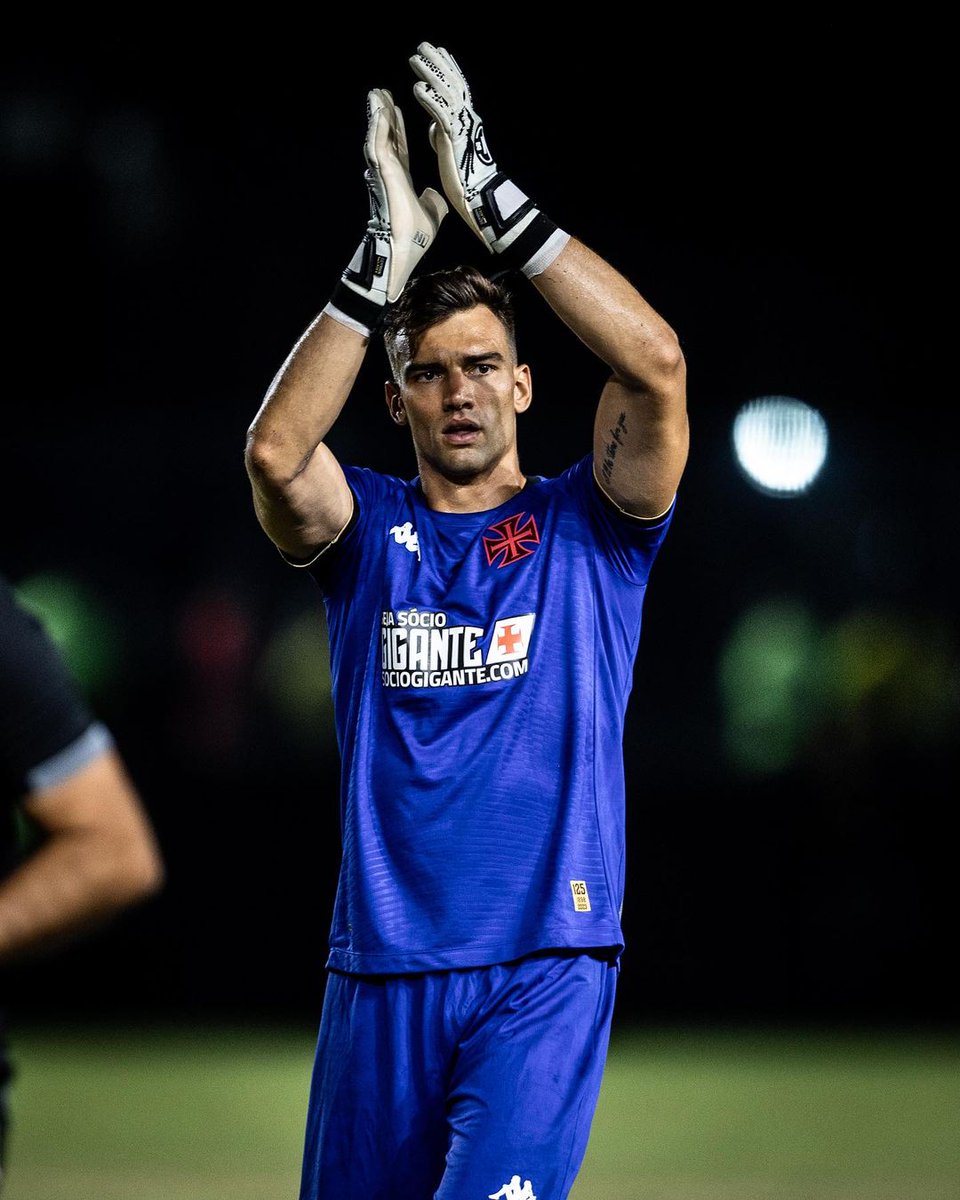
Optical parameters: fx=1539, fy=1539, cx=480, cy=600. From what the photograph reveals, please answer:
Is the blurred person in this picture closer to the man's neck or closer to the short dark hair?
the man's neck

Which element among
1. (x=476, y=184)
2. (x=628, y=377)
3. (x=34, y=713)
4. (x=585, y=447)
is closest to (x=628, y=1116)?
(x=585, y=447)

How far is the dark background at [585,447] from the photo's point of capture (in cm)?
1010

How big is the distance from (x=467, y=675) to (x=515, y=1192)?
104cm

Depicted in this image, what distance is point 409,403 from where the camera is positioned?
3670 mm

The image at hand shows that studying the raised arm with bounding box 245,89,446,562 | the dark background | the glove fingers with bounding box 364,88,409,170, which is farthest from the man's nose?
the dark background

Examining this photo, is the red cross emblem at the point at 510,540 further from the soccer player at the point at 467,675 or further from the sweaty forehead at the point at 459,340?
the sweaty forehead at the point at 459,340

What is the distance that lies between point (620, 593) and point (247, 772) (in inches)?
286

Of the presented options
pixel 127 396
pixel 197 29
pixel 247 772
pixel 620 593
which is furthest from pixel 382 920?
pixel 197 29

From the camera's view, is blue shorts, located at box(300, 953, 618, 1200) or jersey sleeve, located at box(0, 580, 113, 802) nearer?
jersey sleeve, located at box(0, 580, 113, 802)

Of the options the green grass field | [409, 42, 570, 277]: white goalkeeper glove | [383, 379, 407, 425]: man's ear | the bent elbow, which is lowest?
the green grass field

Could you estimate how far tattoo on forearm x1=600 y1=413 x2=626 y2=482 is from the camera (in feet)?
11.3

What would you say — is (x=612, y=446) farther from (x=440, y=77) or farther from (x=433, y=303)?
(x=440, y=77)

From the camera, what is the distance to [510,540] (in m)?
3.48

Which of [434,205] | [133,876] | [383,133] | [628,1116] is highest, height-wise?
[383,133]
